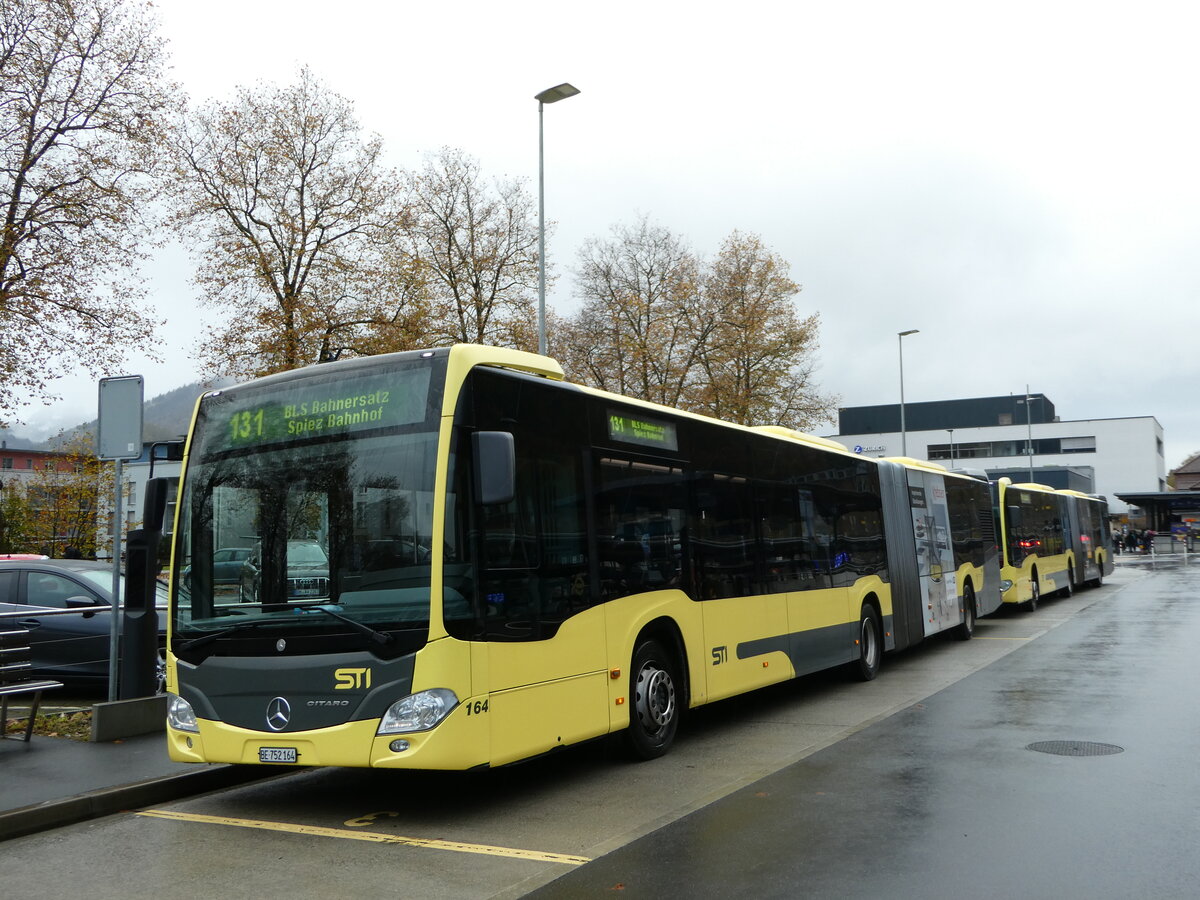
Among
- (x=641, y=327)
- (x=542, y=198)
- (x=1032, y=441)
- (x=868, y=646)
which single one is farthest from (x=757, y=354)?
(x=1032, y=441)

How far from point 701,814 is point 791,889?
Result: 1563 millimetres

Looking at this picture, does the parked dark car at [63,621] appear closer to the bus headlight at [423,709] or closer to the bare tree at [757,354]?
the bus headlight at [423,709]

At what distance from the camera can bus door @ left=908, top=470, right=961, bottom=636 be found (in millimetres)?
16609

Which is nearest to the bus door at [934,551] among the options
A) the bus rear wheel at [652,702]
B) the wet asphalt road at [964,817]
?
the wet asphalt road at [964,817]

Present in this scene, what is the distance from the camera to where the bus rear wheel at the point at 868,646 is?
13453 millimetres

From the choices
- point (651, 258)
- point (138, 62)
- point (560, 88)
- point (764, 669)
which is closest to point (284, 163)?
point (138, 62)

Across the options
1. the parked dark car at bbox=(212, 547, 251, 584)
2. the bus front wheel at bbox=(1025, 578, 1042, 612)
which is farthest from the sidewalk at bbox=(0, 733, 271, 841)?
the bus front wheel at bbox=(1025, 578, 1042, 612)

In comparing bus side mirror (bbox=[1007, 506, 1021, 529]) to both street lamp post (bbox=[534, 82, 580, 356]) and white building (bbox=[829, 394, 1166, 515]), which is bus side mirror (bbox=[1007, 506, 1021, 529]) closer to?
street lamp post (bbox=[534, 82, 580, 356])

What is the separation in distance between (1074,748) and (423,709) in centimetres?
535

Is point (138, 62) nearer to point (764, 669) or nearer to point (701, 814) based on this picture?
point (764, 669)

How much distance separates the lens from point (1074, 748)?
27.8 feet

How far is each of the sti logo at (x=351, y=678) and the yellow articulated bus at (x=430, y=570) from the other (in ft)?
0.04

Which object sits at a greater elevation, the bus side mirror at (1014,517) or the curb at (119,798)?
the bus side mirror at (1014,517)

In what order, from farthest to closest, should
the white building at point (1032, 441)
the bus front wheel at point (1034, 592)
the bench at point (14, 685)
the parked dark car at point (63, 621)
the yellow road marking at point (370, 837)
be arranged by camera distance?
the white building at point (1032, 441) → the bus front wheel at point (1034, 592) → the parked dark car at point (63, 621) → the bench at point (14, 685) → the yellow road marking at point (370, 837)
